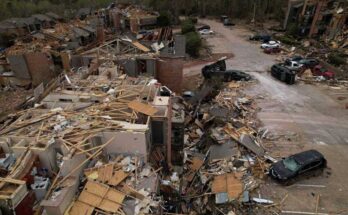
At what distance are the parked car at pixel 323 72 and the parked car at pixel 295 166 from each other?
1661 cm

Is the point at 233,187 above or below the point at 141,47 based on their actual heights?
below

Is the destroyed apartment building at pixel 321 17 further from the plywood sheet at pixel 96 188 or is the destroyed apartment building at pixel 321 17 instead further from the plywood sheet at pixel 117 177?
the plywood sheet at pixel 96 188

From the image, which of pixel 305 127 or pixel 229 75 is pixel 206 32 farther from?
pixel 305 127

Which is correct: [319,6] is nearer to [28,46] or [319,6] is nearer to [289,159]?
[289,159]

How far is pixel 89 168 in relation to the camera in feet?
43.8

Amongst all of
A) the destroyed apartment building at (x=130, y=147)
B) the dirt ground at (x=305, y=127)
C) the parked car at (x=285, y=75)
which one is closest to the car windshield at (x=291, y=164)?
the dirt ground at (x=305, y=127)

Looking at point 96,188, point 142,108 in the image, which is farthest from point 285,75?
point 96,188

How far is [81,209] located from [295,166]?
1171 centimetres

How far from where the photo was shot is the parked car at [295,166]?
53.6 feet

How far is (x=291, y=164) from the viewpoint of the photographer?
16.8 meters

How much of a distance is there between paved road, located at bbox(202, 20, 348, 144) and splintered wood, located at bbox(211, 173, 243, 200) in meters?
7.36

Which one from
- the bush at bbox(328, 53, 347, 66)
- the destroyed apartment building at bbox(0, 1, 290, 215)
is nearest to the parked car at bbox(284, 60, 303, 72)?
the bush at bbox(328, 53, 347, 66)

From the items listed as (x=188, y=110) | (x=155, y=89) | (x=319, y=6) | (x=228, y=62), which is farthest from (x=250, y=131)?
(x=319, y=6)

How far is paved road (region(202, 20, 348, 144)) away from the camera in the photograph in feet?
70.8
